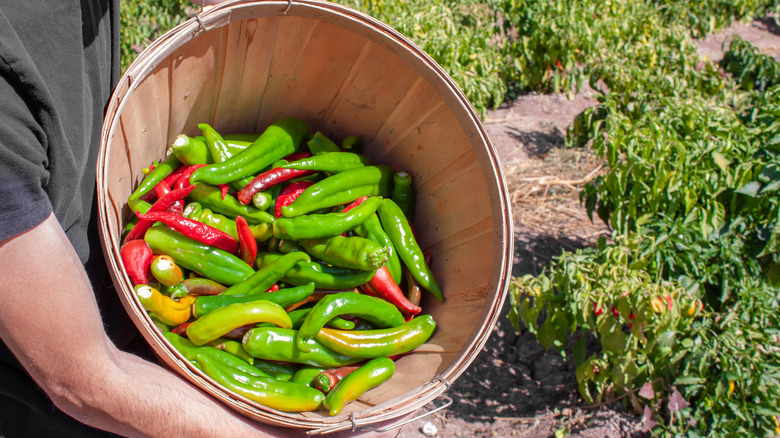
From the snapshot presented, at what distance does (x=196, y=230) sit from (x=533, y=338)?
240 centimetres

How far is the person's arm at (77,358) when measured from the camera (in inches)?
47.6

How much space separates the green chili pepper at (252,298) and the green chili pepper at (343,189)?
0.30m

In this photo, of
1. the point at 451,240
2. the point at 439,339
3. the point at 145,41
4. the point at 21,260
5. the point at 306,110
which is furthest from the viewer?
the point at 145,41

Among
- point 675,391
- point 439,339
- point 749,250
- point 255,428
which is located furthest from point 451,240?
point 749,250

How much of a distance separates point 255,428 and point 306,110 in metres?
1.48

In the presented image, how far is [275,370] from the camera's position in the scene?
214 cm

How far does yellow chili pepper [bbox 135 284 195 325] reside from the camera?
1840 millimetres

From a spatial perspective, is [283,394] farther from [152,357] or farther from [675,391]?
[675,391]

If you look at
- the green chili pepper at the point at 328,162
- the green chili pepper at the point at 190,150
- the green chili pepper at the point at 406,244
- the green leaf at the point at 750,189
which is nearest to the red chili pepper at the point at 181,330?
the green chili pepper at the point at 190,150

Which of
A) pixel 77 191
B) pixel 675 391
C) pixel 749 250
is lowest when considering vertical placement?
pixel 675 391

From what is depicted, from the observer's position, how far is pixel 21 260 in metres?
1.19

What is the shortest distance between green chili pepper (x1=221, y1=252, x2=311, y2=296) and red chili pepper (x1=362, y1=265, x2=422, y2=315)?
36cm

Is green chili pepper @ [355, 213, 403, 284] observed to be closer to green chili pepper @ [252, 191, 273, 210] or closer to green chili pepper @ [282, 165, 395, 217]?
green chili pepper @ [282, 165, 395, 217]

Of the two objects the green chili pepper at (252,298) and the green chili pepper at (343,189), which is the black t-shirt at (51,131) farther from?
the green chili pepper at (343,189)
